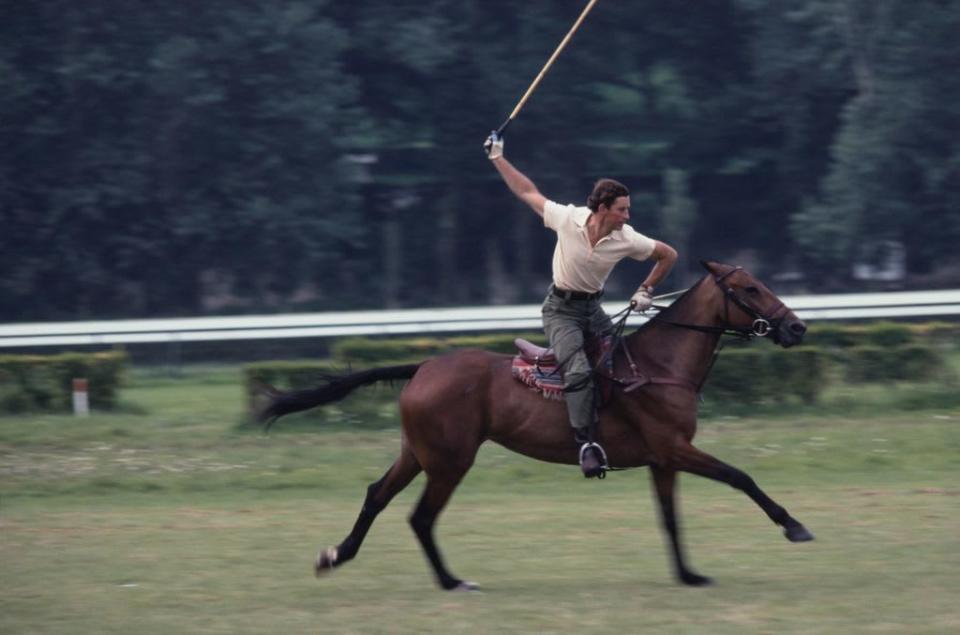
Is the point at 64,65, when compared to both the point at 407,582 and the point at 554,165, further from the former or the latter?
the point at 407,582

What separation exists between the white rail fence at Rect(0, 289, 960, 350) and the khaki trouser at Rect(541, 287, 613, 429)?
53.0 ft

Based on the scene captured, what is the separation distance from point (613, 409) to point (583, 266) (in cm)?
90

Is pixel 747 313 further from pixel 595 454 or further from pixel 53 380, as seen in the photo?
pixel 53 380

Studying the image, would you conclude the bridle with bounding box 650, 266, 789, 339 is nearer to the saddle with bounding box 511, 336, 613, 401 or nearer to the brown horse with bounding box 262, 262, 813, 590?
the brown horse with bounding box 262, 262, 813, 590

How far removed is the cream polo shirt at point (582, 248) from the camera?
934 centimetres

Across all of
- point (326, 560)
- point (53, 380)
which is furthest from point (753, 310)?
point (53, 380)

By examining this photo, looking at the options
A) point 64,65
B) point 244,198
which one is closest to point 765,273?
point 244,198

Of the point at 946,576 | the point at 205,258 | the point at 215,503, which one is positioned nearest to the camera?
the point at 946,576

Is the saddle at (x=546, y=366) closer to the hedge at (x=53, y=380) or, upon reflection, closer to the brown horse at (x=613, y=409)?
the brown horse at (x=613, y=409)

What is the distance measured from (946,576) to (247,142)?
2787 centimetres

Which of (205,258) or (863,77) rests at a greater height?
(863,77)

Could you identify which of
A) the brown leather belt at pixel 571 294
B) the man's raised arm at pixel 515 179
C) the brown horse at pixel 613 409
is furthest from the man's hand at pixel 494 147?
the brown horse at pixel 613 409

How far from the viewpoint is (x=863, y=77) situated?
3472 cm

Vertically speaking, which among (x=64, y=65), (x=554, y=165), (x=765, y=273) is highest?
(x=64, y=65)
